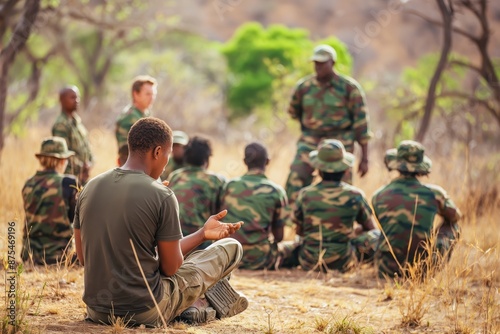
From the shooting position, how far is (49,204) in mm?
5508

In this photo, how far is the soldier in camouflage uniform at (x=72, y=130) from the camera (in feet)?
22.8

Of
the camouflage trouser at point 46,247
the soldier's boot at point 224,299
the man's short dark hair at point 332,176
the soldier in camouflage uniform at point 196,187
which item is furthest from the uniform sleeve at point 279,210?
the soldier's boot at point 224,299

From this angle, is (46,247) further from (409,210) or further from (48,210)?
(409,210)

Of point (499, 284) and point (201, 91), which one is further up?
point (201, 91)

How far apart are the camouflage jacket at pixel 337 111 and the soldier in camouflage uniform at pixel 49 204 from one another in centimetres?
280

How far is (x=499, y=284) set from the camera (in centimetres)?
546

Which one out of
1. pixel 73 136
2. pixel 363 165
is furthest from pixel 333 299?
pixel 73 136

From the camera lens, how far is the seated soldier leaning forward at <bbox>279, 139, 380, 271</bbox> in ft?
20.0

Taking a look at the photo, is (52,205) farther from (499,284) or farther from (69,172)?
(499,284)

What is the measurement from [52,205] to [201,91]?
71.8 feet

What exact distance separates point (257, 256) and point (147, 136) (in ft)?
9.17

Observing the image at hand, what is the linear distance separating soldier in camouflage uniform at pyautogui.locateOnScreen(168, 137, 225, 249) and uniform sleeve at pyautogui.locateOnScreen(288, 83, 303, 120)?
1.69 meters

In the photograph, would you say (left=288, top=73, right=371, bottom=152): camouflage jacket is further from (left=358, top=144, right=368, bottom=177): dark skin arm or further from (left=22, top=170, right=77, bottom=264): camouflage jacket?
(left=22, top=170, right=77, bottom=264): camouflage jacket

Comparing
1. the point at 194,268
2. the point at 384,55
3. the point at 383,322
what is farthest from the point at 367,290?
the point at 384,55
